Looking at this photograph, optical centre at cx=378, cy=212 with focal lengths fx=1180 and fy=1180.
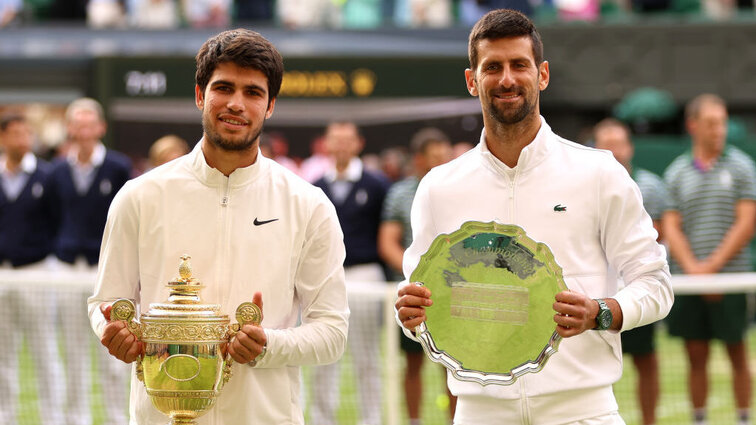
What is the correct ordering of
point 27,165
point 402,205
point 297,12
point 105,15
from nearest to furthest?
point 402,205 → point 27,165 → point 105,15 → point 297,12

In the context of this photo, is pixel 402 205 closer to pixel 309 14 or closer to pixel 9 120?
pixel 9 120

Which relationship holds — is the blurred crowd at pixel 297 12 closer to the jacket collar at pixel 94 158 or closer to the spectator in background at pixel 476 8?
the spectator in background at pixel 476 8

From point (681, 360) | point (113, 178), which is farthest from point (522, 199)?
point (113, 178)

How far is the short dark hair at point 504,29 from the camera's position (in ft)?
11.5

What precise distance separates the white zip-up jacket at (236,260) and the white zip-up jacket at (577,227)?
1.10ft

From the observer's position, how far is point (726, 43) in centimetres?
1784

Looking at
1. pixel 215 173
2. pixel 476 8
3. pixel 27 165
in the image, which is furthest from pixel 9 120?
pixel 476 8

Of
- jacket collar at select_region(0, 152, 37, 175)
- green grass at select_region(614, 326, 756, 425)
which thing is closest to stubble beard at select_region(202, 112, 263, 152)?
green grass at select_region(614, 326, 756, 425)

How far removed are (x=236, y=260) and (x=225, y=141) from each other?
36 centimetres

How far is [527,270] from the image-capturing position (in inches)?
134

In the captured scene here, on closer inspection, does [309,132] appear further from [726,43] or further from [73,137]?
[73,137]

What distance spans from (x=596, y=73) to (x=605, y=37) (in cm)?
56

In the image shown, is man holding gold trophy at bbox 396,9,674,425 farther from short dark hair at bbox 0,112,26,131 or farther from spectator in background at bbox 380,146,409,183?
spectator in background at bbox 380,146,409,183

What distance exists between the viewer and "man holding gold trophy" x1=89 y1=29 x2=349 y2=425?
138 inches
